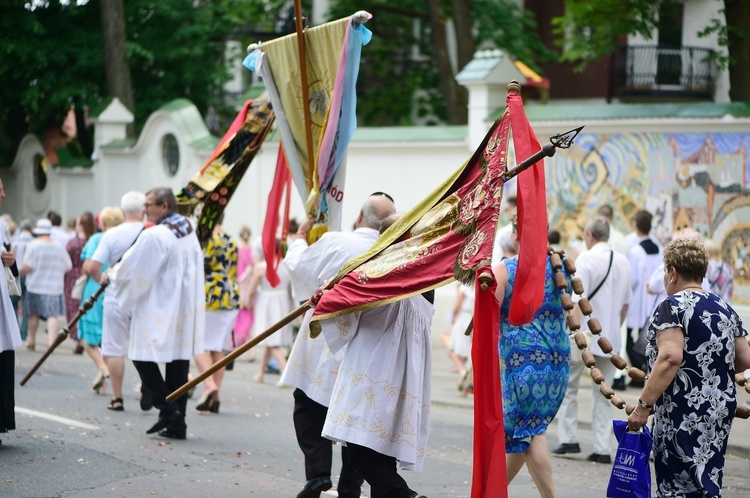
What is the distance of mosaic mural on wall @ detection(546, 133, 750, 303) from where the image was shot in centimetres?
1335

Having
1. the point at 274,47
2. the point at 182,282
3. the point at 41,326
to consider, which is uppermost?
the point at 274,47

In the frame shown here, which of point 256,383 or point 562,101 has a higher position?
point 562,101

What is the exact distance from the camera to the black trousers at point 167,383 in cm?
910

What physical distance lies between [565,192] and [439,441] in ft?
20.5

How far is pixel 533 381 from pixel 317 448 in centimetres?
139

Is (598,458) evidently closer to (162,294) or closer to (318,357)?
(318,357)

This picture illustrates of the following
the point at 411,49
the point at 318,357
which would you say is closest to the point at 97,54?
the point at 411,49

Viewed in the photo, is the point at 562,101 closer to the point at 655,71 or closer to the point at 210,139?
the point at 655,71

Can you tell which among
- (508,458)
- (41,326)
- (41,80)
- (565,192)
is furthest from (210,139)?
(508,458)

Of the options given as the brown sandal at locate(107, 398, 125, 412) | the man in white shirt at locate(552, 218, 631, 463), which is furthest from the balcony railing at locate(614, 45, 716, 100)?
the brown sandal at locate(107, 398, 125, 412)

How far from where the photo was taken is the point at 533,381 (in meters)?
6.58

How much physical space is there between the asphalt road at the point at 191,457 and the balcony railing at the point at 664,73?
51.7ft

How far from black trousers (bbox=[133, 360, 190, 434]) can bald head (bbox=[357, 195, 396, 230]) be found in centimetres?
287

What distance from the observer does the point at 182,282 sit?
30.6 feet
